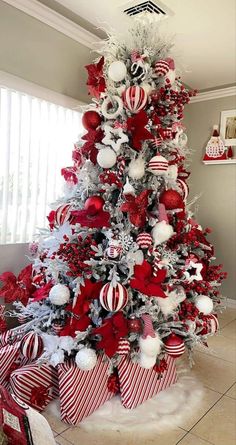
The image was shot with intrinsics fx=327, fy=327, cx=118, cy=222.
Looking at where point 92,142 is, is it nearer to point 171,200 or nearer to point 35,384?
point 171,200

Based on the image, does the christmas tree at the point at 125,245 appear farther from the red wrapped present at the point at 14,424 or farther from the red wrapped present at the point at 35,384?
the red wrapped present at the point at 14,424

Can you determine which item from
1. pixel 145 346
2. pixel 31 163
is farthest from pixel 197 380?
pixel 31 163

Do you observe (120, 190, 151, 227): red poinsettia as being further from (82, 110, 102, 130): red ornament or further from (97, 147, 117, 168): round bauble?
(82, 110, 102, 130): red ornament

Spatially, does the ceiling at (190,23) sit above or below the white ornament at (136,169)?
above

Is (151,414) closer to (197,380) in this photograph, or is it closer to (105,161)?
(197,380)

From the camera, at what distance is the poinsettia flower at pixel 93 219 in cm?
171

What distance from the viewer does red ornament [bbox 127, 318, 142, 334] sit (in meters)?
1.67

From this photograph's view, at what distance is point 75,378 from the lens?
5.24 ft

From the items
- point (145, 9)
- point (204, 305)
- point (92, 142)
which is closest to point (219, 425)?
point (204, 305)

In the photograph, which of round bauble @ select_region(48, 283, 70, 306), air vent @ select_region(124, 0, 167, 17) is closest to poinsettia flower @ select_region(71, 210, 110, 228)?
round bauble @ select_region(48, 283, 70, 306)

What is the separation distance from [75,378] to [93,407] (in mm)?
234

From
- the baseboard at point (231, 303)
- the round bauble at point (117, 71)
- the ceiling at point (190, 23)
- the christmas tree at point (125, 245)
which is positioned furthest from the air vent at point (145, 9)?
the baseboard at point (231, 303)

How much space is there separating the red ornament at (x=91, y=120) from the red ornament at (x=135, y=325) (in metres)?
1.08

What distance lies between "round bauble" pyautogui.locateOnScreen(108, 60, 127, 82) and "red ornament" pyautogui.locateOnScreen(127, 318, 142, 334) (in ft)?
4.21
